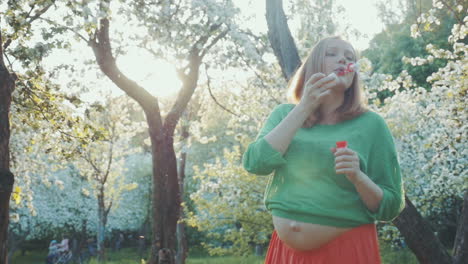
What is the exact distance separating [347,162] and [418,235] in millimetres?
3990

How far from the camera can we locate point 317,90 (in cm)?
201

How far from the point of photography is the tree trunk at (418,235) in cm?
534

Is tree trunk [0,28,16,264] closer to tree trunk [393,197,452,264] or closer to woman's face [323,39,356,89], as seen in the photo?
woman's face [323,39,356,89]

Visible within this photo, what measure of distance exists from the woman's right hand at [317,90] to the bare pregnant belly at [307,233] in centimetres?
44

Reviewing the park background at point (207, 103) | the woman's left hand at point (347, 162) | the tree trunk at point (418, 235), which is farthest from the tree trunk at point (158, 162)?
the woman's left hand at point (347, 162)

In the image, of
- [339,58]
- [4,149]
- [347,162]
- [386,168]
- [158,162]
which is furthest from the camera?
[158,162]

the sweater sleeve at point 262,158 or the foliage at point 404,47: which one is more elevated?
the foliage at point 404,47

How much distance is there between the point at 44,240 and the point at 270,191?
1254 inches

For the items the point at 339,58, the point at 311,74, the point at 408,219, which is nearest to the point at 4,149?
the point at 311,74

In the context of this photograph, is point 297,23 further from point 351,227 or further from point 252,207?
point 351,227

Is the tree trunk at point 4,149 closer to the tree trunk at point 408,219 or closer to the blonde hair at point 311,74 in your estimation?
the tree trunk at point 408,219

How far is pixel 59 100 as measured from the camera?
593 cm

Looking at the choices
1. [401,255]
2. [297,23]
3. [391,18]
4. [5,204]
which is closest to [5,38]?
[5,204]

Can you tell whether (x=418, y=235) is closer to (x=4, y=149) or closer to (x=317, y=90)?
(x=317, y=90)
